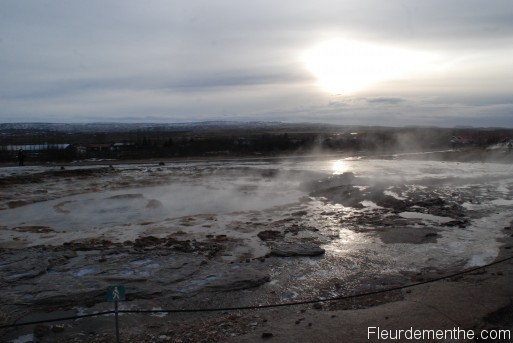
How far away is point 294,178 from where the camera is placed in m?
18.9

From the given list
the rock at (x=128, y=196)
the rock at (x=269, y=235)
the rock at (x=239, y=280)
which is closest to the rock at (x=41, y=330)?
the rock at (x=239, y=280)

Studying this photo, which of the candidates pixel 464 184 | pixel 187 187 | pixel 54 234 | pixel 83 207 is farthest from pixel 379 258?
pixel 464 184

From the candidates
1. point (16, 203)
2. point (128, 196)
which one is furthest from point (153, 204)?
point (16, 203)

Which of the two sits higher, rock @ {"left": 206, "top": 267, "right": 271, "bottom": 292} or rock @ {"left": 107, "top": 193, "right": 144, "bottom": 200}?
rock @ {"left": 107, "top": 193, "right": 144, "bottom": 200}

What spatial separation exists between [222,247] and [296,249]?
1393 millimetres

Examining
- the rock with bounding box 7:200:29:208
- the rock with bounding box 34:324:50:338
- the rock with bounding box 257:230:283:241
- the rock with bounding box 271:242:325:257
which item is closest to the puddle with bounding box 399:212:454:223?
the rock with bounding box 257:230:283:241

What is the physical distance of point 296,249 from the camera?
7.95 m

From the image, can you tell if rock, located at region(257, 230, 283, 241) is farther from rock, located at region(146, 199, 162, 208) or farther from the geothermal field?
rock, located at region(146, 199, 162, 208)

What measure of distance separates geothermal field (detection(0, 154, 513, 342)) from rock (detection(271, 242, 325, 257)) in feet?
0.12

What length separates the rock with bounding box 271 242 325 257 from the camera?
7.74 metres

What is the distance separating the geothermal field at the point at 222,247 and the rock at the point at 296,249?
0.12 feet

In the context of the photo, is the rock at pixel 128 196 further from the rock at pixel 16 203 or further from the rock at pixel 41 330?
the rock at pixel 41 330

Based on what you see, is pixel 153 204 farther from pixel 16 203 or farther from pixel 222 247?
pixel 222 247

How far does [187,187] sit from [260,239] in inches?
319
